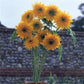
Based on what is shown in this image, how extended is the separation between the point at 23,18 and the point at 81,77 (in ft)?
16.6

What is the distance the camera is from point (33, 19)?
312cm

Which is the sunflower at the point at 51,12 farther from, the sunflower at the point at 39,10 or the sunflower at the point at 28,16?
the sunflower at the point at 28,16

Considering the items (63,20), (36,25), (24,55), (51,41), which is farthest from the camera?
(24,55)

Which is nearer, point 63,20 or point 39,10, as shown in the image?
point 63,20

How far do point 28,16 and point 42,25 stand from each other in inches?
9.7

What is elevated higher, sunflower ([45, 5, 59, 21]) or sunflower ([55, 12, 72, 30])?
sunflower ([45, 5, 59, 21])

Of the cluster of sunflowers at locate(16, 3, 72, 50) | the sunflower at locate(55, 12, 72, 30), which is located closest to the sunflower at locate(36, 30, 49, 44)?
the cluster of sunflowers at locate(16, 3, 72, 50)

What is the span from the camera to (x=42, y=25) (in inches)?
121

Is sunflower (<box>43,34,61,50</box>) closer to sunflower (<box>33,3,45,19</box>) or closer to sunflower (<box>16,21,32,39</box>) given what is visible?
sunflower (<box>16,21,32,39</box>)

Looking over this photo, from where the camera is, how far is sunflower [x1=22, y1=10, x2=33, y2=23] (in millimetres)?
3123

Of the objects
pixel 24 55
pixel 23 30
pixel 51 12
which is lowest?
pixel 24 55

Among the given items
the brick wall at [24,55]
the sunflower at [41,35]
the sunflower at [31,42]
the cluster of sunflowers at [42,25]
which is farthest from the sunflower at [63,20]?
the brick wall at [24,55]

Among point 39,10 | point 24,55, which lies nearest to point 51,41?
point 39,10

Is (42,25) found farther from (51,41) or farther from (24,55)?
(24,55)
